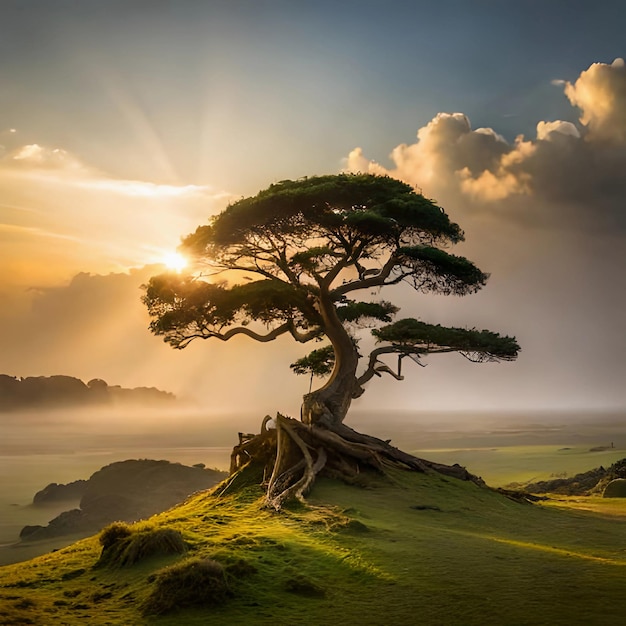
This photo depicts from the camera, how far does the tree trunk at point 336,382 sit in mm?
23531

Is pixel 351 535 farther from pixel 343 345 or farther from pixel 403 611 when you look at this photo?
pixel 343 345

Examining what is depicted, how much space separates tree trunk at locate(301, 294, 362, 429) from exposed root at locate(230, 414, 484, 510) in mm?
757

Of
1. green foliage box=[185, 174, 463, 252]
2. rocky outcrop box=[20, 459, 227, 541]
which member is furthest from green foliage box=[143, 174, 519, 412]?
rocky outcrop box=[20, 459, 227, 541]

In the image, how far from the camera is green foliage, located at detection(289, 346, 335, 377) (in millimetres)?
29328

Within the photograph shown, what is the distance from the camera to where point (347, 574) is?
35.1 ft

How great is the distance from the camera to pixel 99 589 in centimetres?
1052

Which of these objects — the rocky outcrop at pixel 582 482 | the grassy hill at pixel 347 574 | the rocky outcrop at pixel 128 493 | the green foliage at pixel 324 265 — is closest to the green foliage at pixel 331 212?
the green foliage at pixel 324 265

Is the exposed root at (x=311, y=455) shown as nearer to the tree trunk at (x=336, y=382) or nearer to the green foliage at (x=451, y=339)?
the tree trunk at (x=336, y=382)

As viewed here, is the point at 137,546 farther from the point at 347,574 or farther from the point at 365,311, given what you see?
the point at 365,311

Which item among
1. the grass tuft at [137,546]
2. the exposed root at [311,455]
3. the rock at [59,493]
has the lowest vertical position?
the rock at [59,493]

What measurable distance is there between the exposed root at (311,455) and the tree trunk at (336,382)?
2.49 ft

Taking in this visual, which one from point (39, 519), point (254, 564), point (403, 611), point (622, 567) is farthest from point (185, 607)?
point (39, 519)

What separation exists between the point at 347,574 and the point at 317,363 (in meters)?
19.1

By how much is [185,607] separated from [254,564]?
6.30ft
